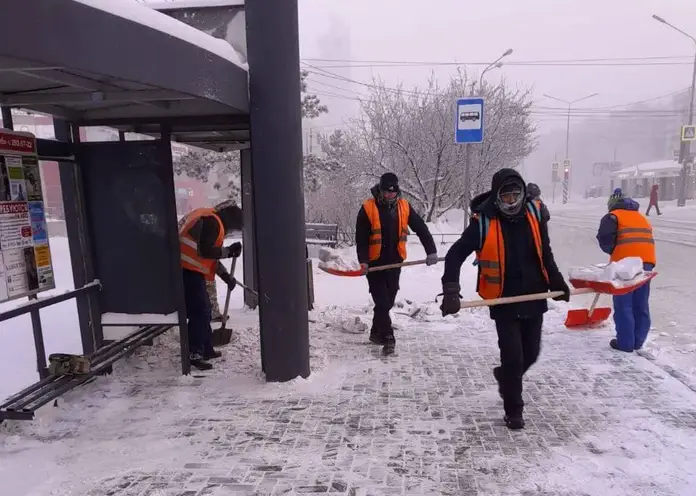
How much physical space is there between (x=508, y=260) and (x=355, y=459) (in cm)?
166

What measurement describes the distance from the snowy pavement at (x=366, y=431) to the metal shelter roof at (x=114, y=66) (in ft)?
7.39

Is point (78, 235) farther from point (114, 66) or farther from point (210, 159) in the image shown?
point (210, 159)

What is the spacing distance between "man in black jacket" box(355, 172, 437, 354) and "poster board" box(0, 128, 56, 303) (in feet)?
8.90

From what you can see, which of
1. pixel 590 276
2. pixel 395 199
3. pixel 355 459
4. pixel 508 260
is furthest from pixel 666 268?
pixel 355 459

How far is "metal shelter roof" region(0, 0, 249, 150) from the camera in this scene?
2.18m

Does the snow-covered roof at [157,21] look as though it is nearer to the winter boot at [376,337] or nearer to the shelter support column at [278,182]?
the shelter support column at [278,182]

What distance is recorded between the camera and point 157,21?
111 inches

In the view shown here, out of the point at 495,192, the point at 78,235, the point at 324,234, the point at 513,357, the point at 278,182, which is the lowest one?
the point at 324,234

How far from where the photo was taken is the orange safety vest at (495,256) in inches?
133

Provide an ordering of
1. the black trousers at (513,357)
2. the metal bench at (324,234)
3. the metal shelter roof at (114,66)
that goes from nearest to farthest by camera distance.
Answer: the metal shelter roof at (114,66)
the black trousers at (513,357)
the metal bench at (324,234)

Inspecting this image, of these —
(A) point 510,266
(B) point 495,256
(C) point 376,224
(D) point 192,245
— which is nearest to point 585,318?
(C) point 376,224

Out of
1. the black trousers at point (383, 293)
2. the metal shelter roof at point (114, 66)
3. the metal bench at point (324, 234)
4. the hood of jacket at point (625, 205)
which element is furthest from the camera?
the metal bench at point (324, 234)

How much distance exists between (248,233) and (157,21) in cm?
425

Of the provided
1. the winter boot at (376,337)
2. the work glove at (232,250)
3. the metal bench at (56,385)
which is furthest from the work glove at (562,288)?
the metal bench at (56,385)
